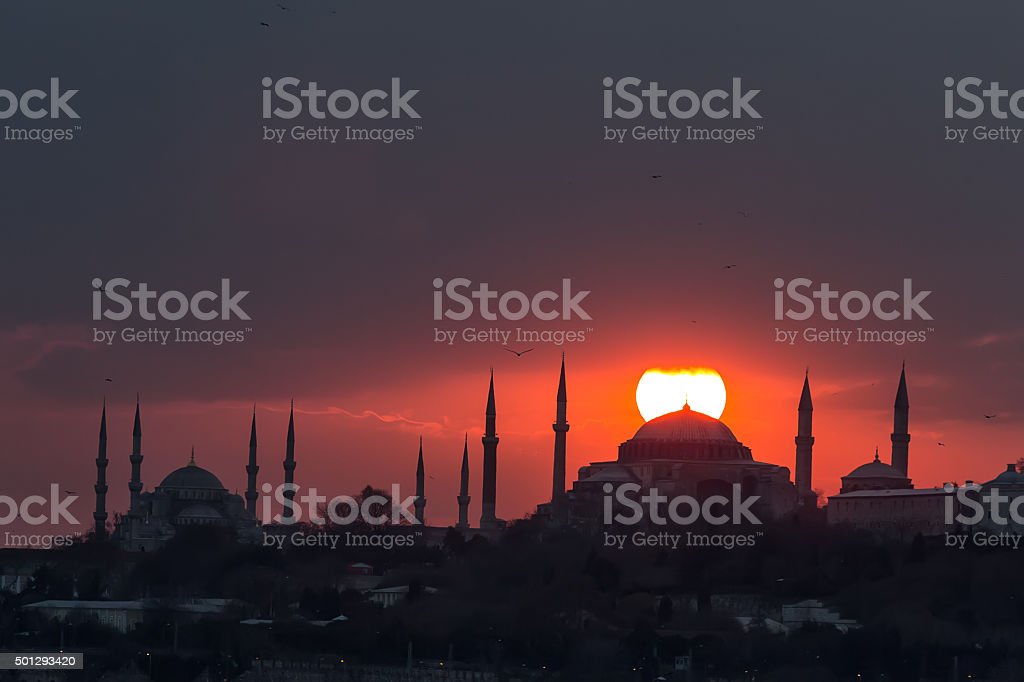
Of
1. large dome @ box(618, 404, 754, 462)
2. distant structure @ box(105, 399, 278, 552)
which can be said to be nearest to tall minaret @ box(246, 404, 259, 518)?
distant structure @ box(105, 399, 278, 552)

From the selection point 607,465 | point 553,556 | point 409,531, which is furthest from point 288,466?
point 553,556

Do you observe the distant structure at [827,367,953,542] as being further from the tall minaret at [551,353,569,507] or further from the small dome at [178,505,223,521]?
the small dome at [178,505,223,521]

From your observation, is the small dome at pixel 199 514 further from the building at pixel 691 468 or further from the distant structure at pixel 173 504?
the building at pixel 691 468

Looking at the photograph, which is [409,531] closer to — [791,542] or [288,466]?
[288,466]

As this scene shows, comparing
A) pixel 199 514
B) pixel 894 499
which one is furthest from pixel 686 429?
pixel 199 514

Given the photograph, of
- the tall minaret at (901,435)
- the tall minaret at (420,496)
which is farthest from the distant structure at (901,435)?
the tall minaret at (420,496)

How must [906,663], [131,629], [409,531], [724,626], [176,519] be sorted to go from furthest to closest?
[176,519], [409,531], [131,629], [724,626], [906,663]

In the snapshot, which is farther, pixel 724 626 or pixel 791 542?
pixel 791 542
